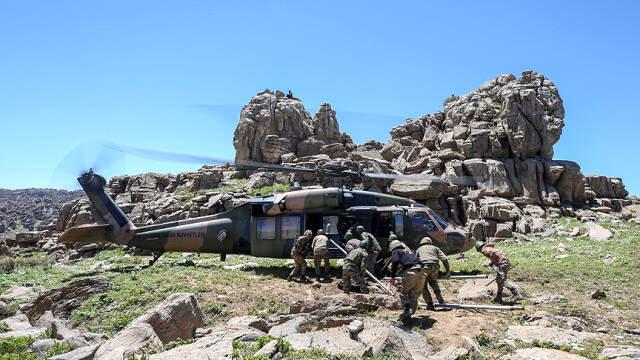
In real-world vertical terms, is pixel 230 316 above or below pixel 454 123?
below

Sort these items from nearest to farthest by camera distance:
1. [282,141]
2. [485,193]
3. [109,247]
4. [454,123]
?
[109,247]
[485,193]
[454,123]
[282,141]

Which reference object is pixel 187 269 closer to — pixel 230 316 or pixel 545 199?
pixel 230 316

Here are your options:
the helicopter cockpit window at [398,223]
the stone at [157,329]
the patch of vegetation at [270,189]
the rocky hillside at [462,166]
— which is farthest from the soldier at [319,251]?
the patch of vegetation at [270,189]

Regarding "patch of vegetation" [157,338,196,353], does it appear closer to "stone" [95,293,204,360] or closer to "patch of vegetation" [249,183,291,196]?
"stone" [95,293,204,360]

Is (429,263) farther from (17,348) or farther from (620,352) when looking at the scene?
(17,348)

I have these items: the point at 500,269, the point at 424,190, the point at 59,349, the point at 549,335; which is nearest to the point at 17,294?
the point at 59,349

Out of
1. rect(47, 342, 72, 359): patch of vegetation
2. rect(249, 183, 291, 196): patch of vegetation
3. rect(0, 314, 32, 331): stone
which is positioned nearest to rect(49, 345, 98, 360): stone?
rect(47, 342, 72, 359): patch of vegetation

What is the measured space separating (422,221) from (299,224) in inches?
156

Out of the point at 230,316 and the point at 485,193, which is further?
the point at 485,193

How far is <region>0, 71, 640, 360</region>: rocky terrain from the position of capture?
714 cm

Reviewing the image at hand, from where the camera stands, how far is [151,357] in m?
6.02

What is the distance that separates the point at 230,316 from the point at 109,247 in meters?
20.9

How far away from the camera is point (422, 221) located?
14.5m

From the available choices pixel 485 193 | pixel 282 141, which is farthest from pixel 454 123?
pixel 282 141
